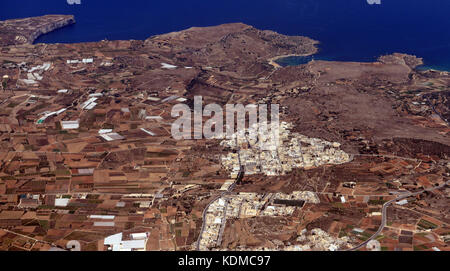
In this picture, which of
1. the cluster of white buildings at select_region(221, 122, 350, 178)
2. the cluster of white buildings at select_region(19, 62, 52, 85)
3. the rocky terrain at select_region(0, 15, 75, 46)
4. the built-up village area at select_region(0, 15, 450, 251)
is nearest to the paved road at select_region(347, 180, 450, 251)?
the built-up village area at select_region(0, 15, 450, 251)

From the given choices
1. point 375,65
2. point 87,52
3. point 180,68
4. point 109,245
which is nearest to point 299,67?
point 375,65

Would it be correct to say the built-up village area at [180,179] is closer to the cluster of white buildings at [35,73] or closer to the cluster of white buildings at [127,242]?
the cluster of white buildings at [127,242]

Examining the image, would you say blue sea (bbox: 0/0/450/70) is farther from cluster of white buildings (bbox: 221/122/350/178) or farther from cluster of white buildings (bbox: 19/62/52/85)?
cluster of white buildings (bbox: 221/122/350/178)

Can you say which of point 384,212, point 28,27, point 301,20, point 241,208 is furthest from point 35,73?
point 301,20

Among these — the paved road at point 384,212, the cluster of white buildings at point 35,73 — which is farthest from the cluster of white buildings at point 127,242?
the cluster of white buildings at point 35,73

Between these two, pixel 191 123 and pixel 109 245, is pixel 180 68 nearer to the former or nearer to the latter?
pixel 191 123
